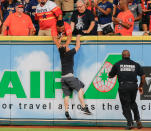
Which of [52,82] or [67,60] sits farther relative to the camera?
[52,82]

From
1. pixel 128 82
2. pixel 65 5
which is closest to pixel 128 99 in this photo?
pixel 128 82

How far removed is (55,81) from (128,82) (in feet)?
8.46

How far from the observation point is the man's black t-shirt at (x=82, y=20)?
13945mm

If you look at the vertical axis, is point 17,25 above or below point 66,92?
above

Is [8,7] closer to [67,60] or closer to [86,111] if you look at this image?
[67,60]

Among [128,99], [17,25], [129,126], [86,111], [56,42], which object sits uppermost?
[17,25]

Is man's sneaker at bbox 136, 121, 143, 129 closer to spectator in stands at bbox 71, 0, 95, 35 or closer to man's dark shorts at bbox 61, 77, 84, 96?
man's dark shorts at bbox 61, 77, 84, 96

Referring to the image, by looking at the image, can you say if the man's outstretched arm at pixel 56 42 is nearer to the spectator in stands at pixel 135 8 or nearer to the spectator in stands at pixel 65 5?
the spectator in stands at pixel 65 5

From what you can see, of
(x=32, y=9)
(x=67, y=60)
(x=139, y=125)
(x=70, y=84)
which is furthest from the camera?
(x=32, y=9)

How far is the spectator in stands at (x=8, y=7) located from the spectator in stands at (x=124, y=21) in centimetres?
433

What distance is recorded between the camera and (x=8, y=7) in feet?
54.5

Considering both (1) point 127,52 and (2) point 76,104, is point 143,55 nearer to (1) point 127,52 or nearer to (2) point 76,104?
(1) point 127,52

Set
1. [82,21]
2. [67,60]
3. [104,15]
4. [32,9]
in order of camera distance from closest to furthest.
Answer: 1. [67,60]
2. [82,21]
3. [104,15]
4. [32,9]

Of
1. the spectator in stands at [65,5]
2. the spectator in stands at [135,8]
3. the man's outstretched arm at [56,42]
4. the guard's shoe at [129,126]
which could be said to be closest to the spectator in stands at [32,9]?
the spectator in stands at [65,5]
